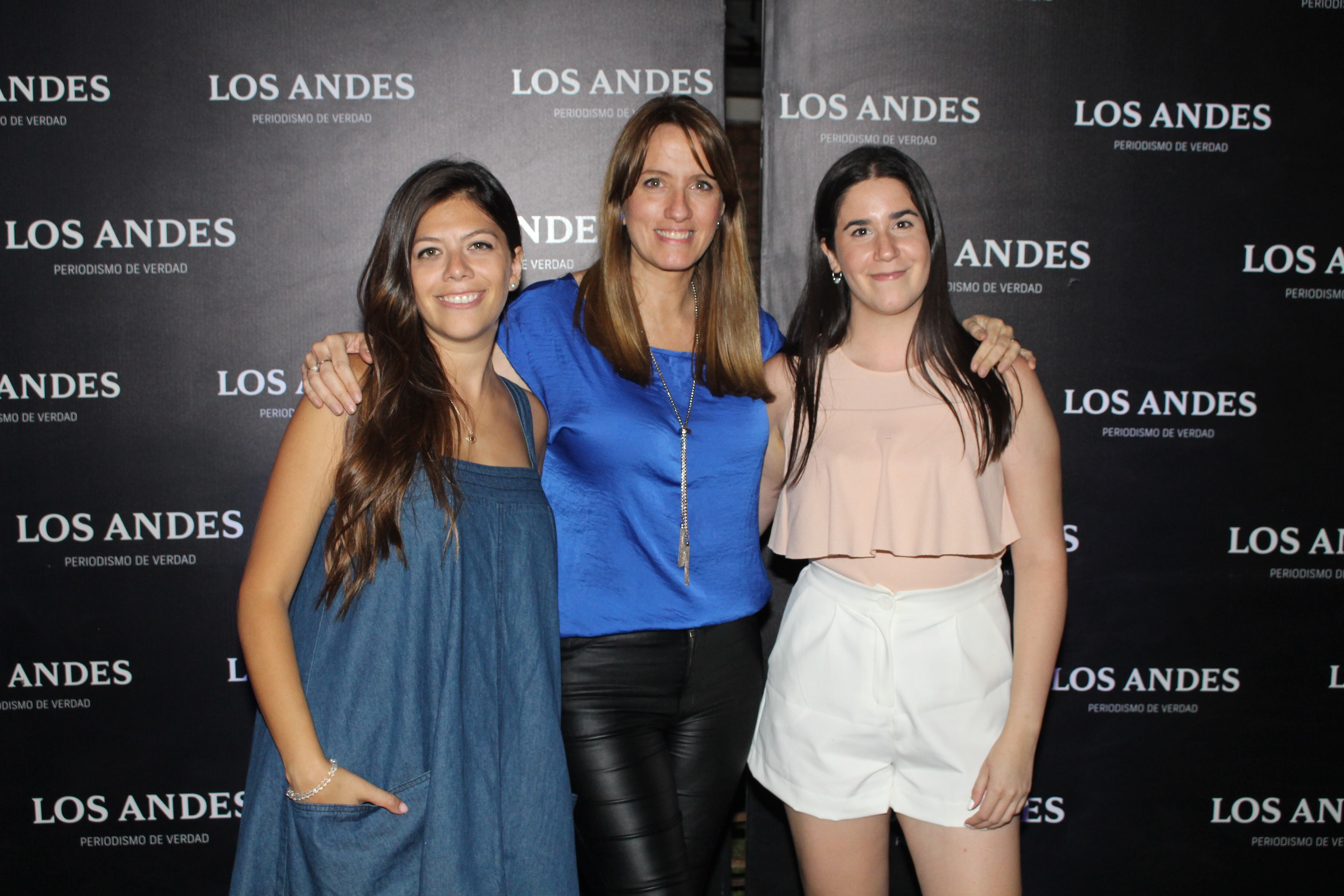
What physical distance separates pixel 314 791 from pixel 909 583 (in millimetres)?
1167

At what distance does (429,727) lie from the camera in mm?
1391

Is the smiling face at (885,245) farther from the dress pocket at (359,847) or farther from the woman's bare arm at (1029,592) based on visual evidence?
the dress pocket at (359,847)

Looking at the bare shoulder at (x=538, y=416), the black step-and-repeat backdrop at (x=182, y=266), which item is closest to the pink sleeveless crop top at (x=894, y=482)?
the bare shoulder at (x=538, y=416)

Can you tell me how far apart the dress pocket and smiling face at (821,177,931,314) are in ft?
4.17

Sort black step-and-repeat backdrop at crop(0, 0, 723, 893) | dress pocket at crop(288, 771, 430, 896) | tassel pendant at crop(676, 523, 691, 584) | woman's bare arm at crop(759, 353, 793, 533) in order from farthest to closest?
black step-and-repeat backdrop at crop(0, 0, 723, 893), woman's bare arm at crop(759, 353, 793, 533), tassel pendant at crop(676, 523, 691, 584), dress pocket at crop(288, 771, 430, 896)

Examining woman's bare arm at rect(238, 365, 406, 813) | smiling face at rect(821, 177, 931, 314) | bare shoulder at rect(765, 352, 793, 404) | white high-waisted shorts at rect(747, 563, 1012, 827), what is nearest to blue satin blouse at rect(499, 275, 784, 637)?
bare shoulder at rect(765, 352, 793, 404)

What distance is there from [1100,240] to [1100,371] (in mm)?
400

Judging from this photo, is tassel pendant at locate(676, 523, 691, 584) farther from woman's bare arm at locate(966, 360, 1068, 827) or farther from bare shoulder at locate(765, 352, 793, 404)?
woman's bare arm at locate(966, 360, 1068, 827)

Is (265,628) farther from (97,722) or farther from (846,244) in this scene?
(97,722)

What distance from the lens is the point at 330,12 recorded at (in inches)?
94.3

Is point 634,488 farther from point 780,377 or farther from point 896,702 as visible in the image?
point 896,702

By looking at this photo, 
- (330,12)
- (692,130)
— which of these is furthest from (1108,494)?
(330,12)

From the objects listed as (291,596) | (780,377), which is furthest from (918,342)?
(291,596)

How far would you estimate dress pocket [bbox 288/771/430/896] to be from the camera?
1.30 meters
